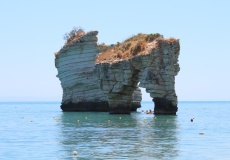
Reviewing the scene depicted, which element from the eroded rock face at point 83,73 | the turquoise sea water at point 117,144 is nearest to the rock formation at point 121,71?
the eroded rock face at point 83,73

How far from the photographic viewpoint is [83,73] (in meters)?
92.1

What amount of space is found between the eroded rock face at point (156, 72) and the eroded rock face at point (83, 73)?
44.1 ft

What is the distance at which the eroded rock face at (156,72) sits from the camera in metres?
74.4

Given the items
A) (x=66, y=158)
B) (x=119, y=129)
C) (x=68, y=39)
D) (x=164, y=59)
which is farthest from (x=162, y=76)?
(x=66, y=158)

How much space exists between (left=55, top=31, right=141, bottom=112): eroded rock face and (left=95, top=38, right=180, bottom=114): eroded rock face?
44.1 ft

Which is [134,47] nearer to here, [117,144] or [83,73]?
[83,73]

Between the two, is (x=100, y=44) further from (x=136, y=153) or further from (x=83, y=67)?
(x=136, y=153)

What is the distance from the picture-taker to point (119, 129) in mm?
52938

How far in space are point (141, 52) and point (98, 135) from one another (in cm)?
3170

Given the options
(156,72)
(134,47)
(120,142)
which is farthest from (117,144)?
(134,47)

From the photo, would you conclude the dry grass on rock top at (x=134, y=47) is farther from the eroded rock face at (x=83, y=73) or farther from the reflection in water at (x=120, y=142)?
the reflection in water at (x=120, y=142)

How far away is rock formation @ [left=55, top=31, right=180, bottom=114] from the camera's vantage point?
7456cm

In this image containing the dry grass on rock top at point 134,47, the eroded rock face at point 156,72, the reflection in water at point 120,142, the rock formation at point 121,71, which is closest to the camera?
the reflection in water at point 120,142

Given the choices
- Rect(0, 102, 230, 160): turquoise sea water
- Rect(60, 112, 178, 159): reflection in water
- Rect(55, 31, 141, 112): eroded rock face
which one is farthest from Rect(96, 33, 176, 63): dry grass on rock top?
Rect(0, 102, 230, 160): turquoise sea water
